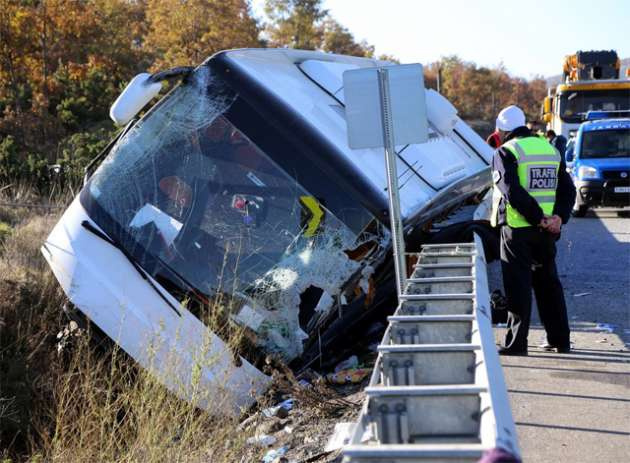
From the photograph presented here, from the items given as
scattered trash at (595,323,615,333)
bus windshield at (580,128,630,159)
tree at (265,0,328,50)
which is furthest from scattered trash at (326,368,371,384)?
tree at (265,0,328,50)

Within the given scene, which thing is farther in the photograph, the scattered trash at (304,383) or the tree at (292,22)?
the tree at (292,22)

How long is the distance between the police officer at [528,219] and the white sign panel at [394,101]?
2.07 ft

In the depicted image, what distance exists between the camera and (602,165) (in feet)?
56.0

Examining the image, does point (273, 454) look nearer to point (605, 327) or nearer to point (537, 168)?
point (537, 168)

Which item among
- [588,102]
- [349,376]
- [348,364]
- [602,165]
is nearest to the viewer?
[349,376]

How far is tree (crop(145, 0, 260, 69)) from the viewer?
28.2m

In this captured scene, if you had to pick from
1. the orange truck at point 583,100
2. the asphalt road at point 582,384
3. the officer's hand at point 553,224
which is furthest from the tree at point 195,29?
the officer's hand at point 553,224

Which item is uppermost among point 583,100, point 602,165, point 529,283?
point 529,283

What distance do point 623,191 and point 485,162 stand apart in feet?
24.1

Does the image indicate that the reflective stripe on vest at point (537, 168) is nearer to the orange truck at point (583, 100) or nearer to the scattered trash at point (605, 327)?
the scattered trash at point (605, 327)

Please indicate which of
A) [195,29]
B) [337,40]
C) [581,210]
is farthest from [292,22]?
[581,210]

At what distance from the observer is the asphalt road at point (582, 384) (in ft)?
15.6

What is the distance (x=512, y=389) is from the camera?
5781mm

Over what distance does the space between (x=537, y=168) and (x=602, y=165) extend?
11.6 meters
